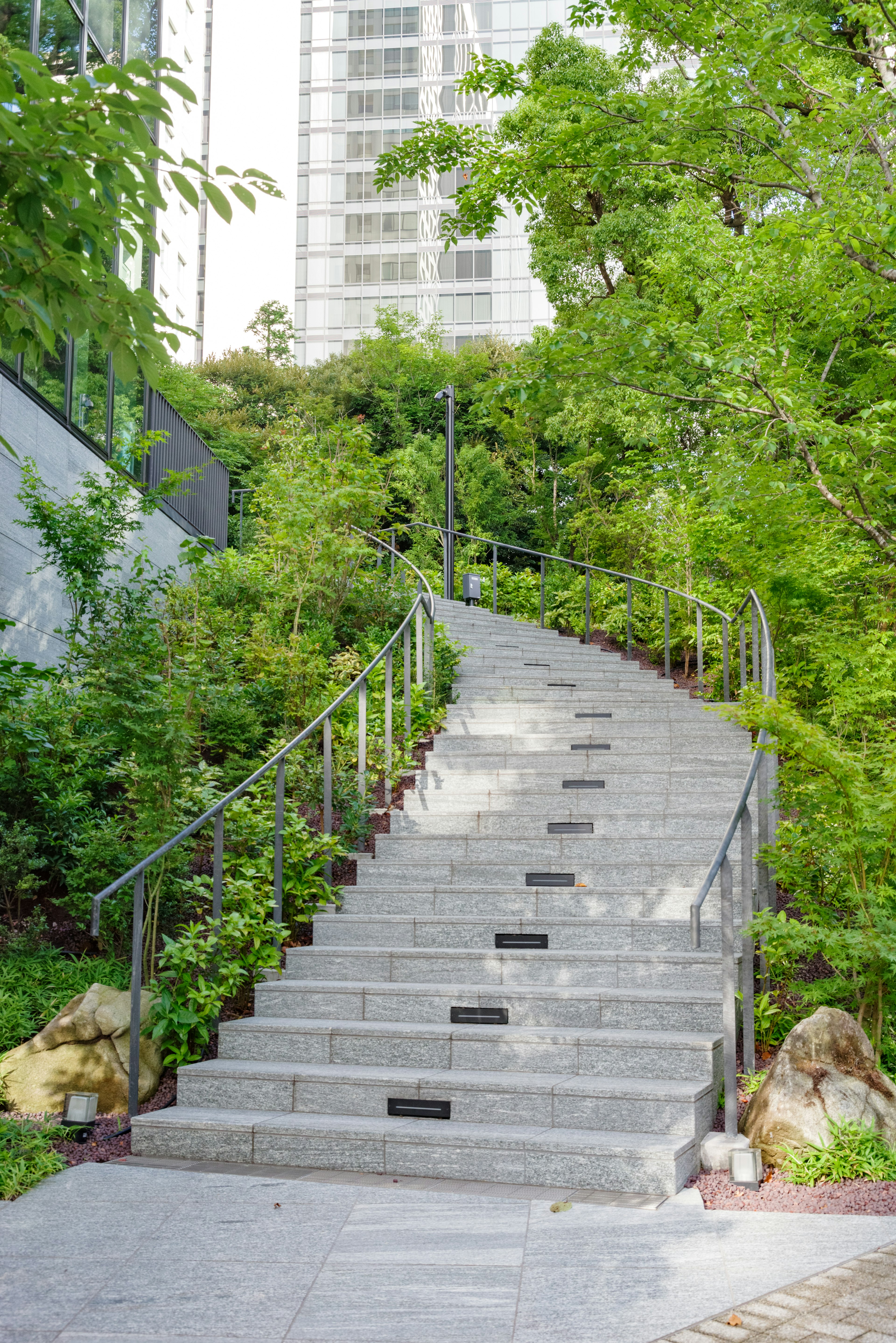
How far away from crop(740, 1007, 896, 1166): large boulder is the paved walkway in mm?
438

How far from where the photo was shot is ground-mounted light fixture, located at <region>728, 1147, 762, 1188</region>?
413 centimetres

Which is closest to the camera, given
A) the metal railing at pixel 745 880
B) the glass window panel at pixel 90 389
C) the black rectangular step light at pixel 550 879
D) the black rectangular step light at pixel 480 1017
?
the metal railing at pixel 745 880

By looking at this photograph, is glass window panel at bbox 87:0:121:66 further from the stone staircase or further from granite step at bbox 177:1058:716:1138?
granite step at bbox 177:1058:716:1138

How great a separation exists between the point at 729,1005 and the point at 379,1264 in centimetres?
183

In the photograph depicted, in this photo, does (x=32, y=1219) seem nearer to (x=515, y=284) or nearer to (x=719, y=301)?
(x=719, y=301)

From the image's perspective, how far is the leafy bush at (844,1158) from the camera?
163 inches

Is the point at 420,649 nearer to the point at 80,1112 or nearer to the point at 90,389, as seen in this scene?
the point at 90,389

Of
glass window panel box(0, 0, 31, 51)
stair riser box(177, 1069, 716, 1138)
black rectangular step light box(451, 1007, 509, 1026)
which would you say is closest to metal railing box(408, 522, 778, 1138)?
stair riser box(177, 1069, 716, 1138)

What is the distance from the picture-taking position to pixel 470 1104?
4.68 m

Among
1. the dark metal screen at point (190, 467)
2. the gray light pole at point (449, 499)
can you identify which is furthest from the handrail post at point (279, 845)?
the gray light pole at point (449, 499)

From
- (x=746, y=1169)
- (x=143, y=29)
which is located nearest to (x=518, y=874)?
(x=746, y=1169)

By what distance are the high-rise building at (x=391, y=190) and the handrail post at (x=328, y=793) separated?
3581 centimetres

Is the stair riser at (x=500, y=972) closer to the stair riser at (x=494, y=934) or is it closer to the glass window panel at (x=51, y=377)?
the stair riser at (x=494, y=934)

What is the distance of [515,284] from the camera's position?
134 ft
